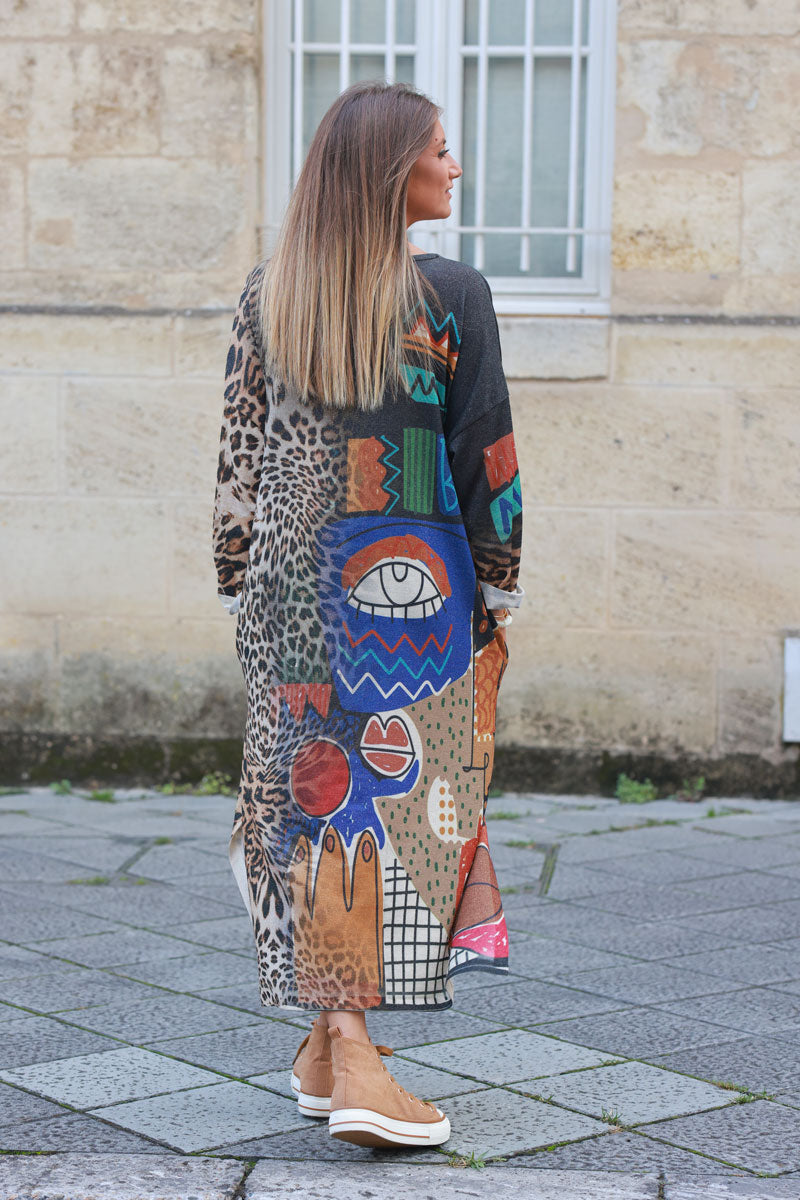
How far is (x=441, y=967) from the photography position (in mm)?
2566

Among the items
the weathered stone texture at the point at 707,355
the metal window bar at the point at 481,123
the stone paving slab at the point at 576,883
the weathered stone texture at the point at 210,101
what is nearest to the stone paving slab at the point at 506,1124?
the stone paving slab at the point at 576,883

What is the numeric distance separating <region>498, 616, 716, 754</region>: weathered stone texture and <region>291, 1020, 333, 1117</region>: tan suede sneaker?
11.3 ft

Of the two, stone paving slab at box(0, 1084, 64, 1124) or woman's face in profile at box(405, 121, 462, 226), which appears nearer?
woman's face in profile at box(405, 121, 462, 226)

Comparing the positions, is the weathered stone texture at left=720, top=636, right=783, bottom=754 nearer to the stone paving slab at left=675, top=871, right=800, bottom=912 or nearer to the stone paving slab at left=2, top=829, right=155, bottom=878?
the stone paving slab at left=675, top=871, right=800, bottom=912

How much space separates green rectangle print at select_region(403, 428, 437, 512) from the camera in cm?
254

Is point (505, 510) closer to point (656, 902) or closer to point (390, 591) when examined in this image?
point (390, 591)

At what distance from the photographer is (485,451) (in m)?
2.57

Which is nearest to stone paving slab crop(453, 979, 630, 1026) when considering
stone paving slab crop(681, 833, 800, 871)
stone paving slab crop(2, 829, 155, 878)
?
stone paving slab crop(681, 833, 800, 871)

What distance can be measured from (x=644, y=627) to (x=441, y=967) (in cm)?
365

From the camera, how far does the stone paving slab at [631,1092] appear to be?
2.79 metres

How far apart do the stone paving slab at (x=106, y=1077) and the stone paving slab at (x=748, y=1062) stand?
98 centimetres

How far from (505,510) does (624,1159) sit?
1.13 meters

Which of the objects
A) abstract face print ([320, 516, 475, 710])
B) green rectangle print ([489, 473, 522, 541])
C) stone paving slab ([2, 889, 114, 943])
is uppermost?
green rectangle print ([489, 473, 522, 541])

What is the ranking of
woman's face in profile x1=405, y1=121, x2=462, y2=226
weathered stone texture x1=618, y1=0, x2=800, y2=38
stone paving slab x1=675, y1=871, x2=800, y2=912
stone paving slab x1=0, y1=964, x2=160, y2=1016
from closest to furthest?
woman's face in profile x1=405, y1=121, x2=462, y2=226 < stone paving slab x1=0, y1=964, x2=160, y2=1016 < stone paving slab x1=675, y1=871, x2=800, y2=912 < weathered stone texture x1=618, y1=0, x2=800, y2=38
